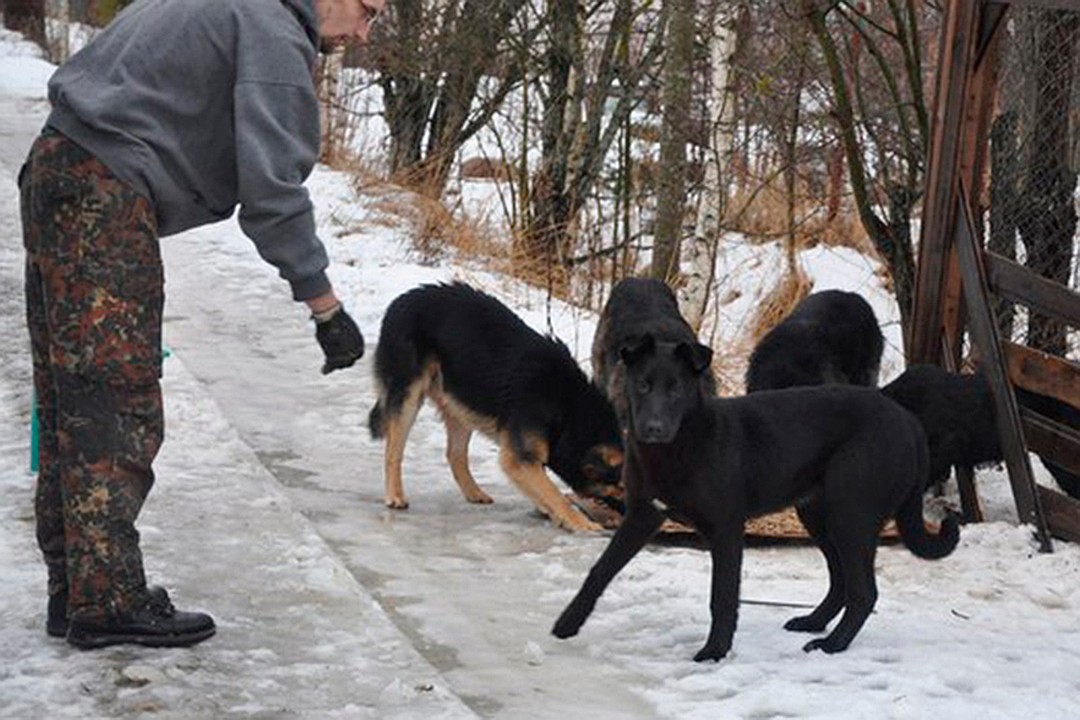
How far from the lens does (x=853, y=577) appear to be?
5520 mm

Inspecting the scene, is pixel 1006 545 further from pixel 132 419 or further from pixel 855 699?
pixel 132 419

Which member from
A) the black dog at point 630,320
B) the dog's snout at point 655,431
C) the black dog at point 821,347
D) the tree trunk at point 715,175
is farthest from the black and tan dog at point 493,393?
the tree trunk at point 715,175

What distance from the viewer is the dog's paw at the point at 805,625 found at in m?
5.74

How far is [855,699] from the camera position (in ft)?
16.4

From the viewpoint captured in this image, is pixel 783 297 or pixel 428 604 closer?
pixel 428 604

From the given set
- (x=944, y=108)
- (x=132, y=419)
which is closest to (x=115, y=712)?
(x=132, y=419)

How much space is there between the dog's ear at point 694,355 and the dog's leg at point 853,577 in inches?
27.3

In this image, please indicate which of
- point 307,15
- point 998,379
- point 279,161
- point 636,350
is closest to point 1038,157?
point 998,379

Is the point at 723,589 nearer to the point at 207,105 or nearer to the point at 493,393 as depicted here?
the point at 207,105

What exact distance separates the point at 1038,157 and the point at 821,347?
1.44 metres

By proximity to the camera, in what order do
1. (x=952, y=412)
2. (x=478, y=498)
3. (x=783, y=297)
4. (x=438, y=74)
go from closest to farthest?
1. (x=952, y=412)
2. (x=478, y=498)
3. (x=783, y=297)
4. (x=438, y=74)

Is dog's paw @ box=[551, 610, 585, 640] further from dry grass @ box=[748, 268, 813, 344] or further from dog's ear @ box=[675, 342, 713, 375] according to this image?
dry grass @ box=[748, 268, 813, 344]

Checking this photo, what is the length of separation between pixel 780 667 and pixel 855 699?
1.27 ft

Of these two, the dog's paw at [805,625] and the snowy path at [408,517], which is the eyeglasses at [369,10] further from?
the dog's paw at [805,625]
